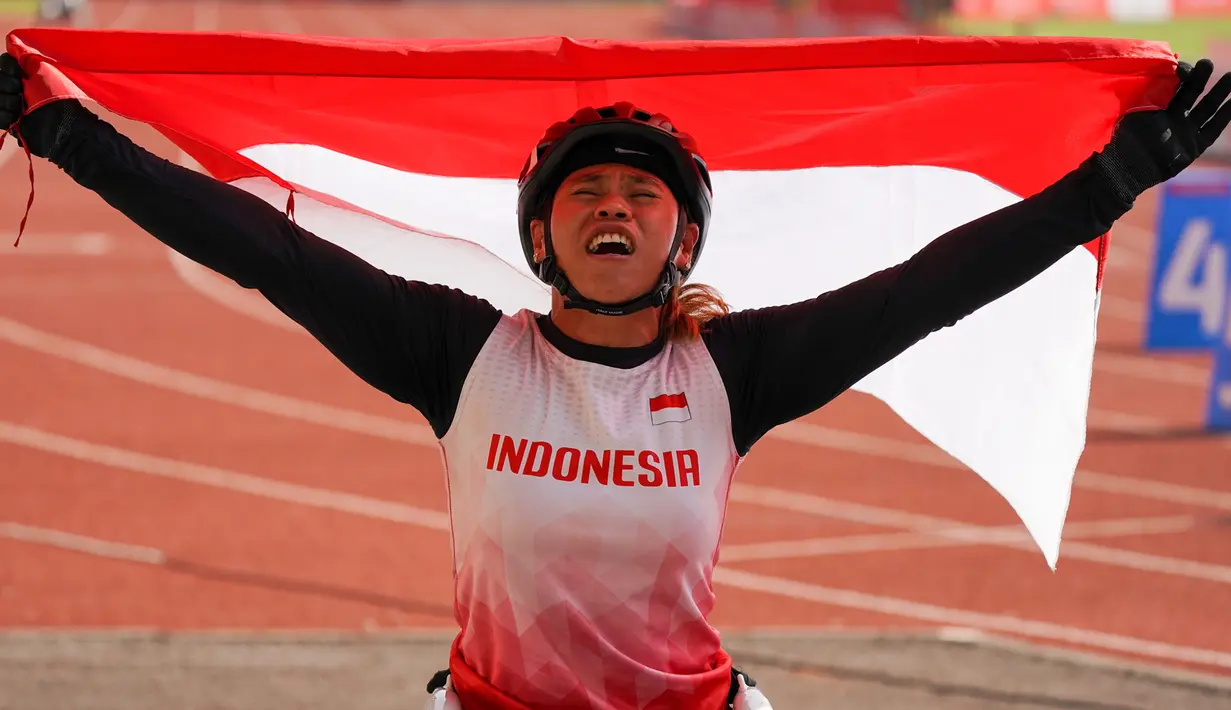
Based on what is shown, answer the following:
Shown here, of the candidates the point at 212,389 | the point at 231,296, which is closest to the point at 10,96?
the point at 212,389

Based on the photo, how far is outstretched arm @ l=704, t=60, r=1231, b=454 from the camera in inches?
123

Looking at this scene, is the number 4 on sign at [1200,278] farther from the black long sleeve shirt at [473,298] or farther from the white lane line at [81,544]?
the black long sleeve shirt at [473,298]

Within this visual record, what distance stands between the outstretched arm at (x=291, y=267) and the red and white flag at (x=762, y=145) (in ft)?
1.37

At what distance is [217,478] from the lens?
32.0 ft

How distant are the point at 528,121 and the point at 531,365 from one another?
95cm

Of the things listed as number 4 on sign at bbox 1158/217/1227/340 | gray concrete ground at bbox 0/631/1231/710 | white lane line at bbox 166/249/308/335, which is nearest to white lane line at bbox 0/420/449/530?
gray concrete ground at bbox 0/631/1231/710

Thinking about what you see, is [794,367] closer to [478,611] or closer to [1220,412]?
[478,611]

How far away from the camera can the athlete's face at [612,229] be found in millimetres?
3205

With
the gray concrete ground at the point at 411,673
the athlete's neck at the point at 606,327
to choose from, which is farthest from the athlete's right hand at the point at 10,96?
the gray concrete ground at the point at 411,673

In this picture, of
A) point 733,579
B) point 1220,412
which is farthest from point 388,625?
point 1220,412

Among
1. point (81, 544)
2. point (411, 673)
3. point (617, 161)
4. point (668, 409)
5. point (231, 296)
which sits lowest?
point (411, 673)

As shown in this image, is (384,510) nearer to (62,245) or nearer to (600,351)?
(600,351)

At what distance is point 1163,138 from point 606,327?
47.1 inches

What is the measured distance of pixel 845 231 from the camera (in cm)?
420
